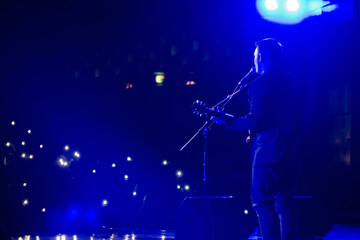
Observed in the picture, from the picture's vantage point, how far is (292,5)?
9.30m

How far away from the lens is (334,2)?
31.0 ft

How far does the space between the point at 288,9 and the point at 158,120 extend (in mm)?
4843

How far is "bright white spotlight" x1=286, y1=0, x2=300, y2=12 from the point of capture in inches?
364

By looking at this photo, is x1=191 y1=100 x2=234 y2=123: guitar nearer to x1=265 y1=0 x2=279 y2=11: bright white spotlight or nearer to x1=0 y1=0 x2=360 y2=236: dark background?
x1=0 y1=0 x2=360 y2=236: dark background

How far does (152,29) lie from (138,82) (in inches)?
74.4

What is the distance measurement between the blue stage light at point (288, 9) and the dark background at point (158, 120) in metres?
0.40

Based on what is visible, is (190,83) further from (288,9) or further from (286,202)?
(286,202)

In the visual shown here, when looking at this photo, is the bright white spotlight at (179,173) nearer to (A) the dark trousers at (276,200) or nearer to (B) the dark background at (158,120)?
(B) the dark background at (158,120)

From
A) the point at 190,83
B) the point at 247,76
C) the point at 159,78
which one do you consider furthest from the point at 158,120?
the point at 247,76

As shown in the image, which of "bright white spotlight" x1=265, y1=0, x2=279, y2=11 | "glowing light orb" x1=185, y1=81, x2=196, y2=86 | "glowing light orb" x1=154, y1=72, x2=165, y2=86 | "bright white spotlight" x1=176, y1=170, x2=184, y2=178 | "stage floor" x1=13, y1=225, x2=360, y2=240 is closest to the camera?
"stage floor" x1=13, y1=225, x2=360, y2=240

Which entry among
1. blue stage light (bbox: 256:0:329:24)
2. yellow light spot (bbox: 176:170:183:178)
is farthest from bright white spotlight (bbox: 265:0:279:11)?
yellow light spot (bbox: 176:170:183:178)

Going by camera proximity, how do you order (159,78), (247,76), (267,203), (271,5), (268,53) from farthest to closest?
(159,78) < (271,5) < (247,76) < (268,53) < (267,203)

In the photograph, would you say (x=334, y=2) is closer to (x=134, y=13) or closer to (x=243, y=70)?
(x=243, y=70)

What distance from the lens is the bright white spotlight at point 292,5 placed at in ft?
30.3
